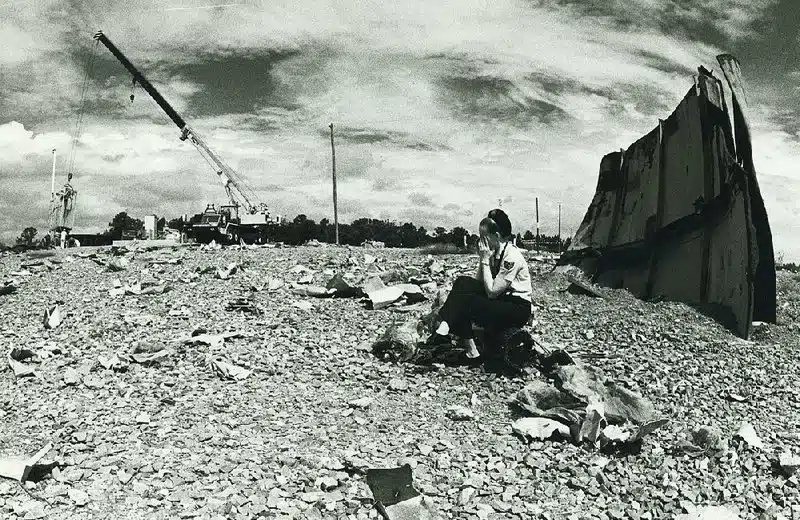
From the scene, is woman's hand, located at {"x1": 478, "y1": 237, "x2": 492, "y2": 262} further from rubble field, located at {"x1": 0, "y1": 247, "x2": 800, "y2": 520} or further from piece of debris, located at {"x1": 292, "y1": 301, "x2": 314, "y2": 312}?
piece of debris, located at {"x1": 292, "y1": 301, "x2": 314, "y2": 312}

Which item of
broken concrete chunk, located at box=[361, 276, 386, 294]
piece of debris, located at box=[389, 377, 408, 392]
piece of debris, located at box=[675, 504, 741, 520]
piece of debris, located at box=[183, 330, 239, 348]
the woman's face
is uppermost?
the woman's face

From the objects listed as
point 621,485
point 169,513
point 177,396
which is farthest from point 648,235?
point 169,513

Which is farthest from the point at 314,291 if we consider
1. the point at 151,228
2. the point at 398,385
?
the point at 151,228

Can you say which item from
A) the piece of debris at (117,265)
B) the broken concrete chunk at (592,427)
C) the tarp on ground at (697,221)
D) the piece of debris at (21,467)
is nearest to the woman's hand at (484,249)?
the broken concrete chunk at (592,427)

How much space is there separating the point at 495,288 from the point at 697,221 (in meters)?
3.24

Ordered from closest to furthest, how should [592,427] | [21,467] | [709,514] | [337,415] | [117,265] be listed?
[709,514] < [21,467] < [592,427] < [337,415] < [117,265]

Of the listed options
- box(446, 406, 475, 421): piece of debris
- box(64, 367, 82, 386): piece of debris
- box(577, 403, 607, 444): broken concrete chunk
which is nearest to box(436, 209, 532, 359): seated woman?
box(446, 406, 475, 421): piece of debris

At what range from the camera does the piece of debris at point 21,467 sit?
10.4ft

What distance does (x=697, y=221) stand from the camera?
258 inches

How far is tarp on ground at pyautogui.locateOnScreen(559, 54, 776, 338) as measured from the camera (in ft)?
18.5

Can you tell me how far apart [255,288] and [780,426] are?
15.2 feet

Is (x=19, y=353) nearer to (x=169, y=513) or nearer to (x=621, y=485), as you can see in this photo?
(x=169, y=513)

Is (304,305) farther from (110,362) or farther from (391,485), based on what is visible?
(391,485)

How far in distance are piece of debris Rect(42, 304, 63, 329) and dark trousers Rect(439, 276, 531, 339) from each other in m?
3.46
